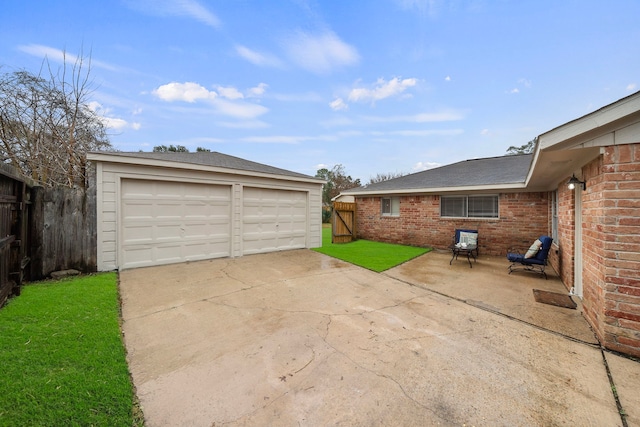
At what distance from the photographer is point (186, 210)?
21.8ft

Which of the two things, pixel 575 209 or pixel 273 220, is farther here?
pixel 273 220

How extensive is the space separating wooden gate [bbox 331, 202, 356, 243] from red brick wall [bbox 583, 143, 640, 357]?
27.7 ft

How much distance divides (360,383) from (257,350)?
116 centimetres

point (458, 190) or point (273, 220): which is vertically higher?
point (458, 190)

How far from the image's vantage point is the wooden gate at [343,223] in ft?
36.4

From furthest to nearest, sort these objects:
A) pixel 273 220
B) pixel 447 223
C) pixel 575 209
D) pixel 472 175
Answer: pixel 472 175
pixel 447 223
pixel 273 220
pixel 575 209

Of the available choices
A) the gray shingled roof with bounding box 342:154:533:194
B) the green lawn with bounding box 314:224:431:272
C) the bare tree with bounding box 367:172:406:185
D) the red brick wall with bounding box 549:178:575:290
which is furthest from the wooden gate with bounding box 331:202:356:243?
the bare tree with bounding box 367:172:406:185

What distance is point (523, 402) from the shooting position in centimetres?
200

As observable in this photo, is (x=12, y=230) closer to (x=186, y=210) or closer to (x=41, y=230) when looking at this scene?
(x=41, y=230)

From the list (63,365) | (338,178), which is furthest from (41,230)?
(338,178)

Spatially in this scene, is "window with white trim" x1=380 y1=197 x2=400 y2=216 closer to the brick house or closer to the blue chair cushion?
the brick house

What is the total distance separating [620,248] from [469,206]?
691 cm

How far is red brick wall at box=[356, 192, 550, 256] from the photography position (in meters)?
8.09

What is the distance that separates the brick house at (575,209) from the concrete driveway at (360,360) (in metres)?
0.61
